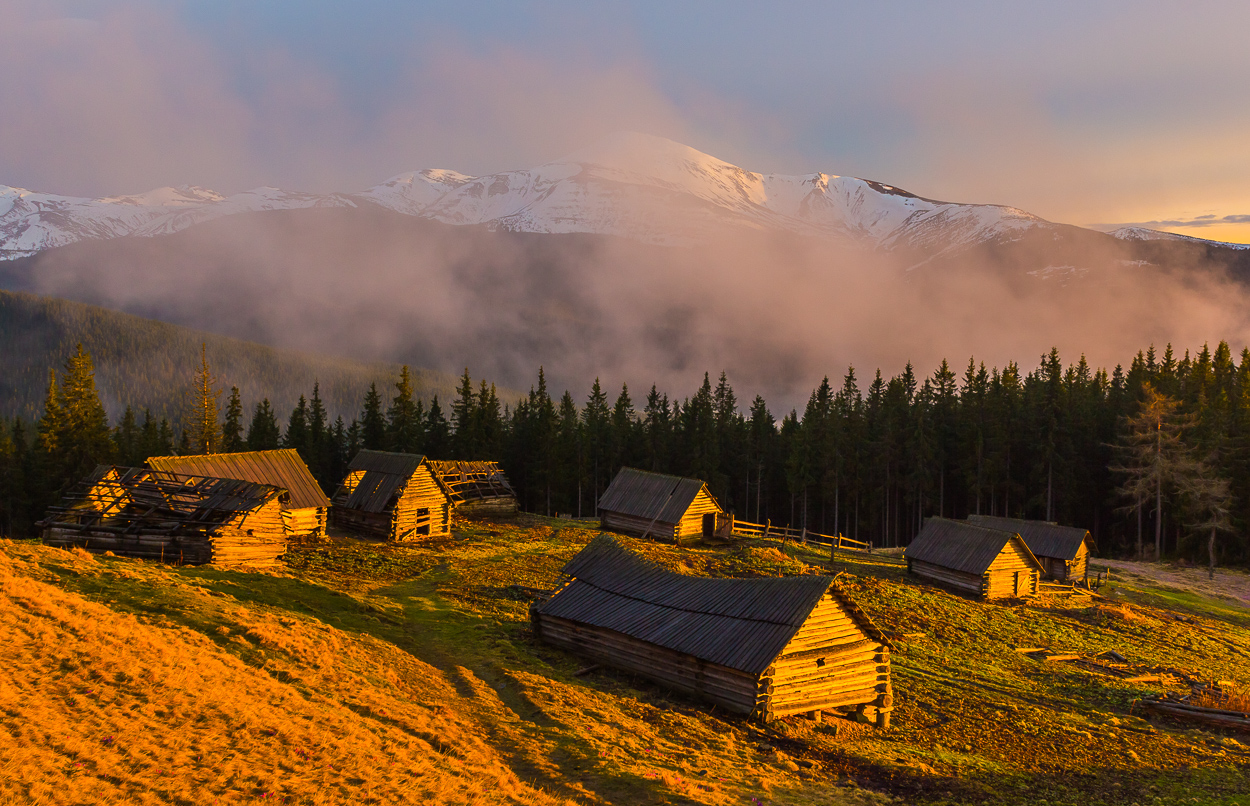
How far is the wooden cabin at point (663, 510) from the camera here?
189ft

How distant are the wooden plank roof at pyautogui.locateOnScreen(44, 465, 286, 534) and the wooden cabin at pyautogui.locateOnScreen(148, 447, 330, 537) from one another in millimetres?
4618

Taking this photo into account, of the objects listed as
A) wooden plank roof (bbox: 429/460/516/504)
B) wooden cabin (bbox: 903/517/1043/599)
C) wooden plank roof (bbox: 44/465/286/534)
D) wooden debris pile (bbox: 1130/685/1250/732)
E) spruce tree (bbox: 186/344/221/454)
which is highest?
spruce tree (bbox: 186/344/221/454)

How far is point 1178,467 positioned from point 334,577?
252 ft

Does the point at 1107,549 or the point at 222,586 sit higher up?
the point at 222,586

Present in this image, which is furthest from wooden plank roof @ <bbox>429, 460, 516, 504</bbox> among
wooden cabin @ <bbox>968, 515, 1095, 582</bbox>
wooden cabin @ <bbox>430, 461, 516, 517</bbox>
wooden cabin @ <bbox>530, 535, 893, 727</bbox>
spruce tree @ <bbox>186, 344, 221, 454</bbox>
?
wooden cabin @ <bbox>968, 515, 1095, 582</bbox>

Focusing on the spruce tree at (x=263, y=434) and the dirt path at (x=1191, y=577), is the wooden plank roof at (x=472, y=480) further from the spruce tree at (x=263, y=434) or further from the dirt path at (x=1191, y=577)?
the dirt path at (x=1191, y=577)

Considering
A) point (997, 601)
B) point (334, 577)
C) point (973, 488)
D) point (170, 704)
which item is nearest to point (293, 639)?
point (170, 704)

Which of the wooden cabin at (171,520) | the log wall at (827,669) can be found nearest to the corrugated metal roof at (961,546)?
the log wall at (827,669)

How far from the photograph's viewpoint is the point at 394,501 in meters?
53.0

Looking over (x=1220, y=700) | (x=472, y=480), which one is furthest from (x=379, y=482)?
(x=1220, y=700)

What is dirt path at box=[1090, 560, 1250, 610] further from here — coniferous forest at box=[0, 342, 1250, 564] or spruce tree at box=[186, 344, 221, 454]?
spruce tree at box=[186, 344, 221, 454]

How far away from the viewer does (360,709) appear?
19.1 metres

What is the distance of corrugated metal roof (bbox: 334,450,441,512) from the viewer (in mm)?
53309

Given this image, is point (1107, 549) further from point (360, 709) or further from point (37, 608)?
A: point (37, 608)
